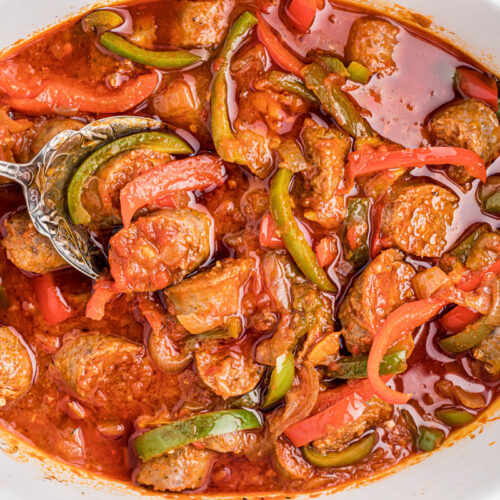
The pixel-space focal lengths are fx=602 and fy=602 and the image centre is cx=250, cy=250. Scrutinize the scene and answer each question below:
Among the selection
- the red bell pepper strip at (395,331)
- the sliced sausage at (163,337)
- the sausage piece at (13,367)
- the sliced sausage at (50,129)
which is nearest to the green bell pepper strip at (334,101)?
the red bell pepper strip at (395,331)

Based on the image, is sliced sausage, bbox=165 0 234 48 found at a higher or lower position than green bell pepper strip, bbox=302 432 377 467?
higher

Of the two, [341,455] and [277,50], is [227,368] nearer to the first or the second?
[341,455]

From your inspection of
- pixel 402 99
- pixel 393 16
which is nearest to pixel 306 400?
pixel 402 99

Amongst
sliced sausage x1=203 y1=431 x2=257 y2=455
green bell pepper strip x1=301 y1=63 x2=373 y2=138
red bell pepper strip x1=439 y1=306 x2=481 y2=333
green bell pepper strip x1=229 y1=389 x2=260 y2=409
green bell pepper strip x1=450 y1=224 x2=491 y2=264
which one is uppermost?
green bell pepper strip x1=301 y1=63 x2=373 y2=138

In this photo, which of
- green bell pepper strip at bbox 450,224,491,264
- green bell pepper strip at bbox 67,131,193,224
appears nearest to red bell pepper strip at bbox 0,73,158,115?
green bell pepper strip at bbox 67,131,193,224

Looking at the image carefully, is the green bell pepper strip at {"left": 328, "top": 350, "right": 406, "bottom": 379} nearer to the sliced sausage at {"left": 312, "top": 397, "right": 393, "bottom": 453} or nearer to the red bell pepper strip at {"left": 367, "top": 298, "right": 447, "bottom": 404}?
the red bell pepper strip at {"left": 367, "top": 298, "right": 447, "bottom": 404}

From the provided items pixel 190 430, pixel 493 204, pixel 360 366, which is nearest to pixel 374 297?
pixel 360 366
